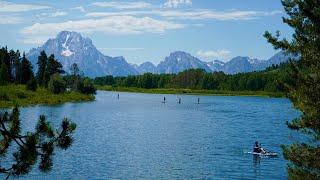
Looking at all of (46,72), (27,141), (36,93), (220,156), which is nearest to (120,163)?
(220,156)

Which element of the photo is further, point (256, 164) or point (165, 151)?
point (165, 151)

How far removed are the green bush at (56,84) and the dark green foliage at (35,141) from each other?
162 metres

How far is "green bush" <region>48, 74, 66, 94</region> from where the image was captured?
173 m

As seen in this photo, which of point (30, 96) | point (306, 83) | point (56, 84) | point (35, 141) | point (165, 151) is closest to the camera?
point (35, 141)

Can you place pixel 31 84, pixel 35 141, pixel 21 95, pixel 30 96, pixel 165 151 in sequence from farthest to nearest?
pixel 31 84 < pixel 30 96 < pixel 21 95 < pixel 165 151 < pixel 35 141

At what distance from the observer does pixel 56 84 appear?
17362cm

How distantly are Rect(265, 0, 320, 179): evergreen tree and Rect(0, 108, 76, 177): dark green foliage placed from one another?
1634cm

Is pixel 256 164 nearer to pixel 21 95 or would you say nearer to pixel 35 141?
pixel 35 141

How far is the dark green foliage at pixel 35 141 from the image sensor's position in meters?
13.7

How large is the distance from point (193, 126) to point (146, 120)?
17.2 meters

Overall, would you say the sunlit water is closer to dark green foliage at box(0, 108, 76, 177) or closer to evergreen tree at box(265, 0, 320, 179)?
evergreen tree at box(265, 0, 320, 179)

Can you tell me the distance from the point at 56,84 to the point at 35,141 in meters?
163

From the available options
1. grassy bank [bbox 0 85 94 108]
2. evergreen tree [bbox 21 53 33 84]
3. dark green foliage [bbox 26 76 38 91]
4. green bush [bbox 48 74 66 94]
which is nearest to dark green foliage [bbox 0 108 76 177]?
grassy bank [bbox 0 85 94 108]

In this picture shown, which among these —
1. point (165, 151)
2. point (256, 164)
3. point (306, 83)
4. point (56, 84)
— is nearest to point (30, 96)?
point (56, 84)
